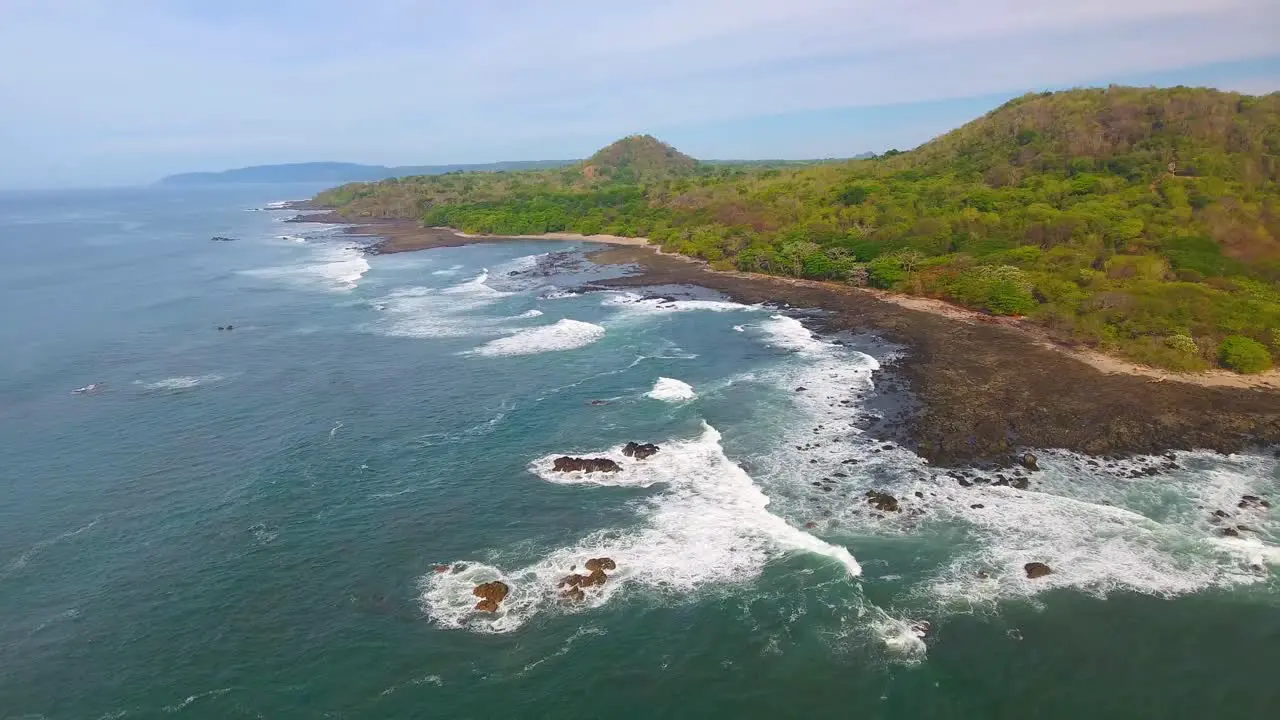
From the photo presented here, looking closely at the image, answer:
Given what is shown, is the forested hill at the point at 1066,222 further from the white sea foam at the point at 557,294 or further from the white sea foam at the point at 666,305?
the white sea foam at the point at 557,294

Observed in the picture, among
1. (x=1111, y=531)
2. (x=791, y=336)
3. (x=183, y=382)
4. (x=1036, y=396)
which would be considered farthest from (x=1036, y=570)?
(x=183, y=382)

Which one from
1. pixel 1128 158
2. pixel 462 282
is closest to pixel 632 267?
pixel 462 282

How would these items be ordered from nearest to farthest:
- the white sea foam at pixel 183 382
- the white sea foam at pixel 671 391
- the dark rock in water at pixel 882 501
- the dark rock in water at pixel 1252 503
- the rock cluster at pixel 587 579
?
the rock cluster at pixel 587 579 → the dark rock in water at pixel 1252 503 → the dark rock in water at pixel 882 501 → the white sea foam at pixel 671 391 → the white sea foam at pixel 183 382

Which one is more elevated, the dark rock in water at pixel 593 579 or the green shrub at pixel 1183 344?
the green shrub at pixel 1183 344

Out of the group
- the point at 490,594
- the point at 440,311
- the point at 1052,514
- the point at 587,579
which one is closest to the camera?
the point at 490,594

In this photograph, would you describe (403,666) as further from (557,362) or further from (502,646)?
(557,362)

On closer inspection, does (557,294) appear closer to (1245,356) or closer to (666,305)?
(666,305)

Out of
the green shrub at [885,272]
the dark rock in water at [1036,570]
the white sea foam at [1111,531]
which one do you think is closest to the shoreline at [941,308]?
the green shrub at [885,272]
